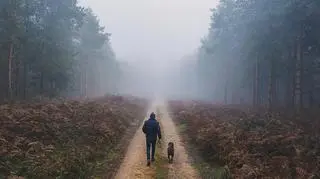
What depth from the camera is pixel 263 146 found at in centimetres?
1802

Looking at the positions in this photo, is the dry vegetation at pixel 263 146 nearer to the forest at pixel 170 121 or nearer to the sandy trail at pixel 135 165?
the forest at pixel 170 121

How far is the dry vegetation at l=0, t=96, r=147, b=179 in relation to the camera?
14242mm

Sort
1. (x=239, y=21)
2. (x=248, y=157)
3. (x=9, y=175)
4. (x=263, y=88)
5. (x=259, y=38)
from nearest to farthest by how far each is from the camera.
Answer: (x=9, y=175) → (x=248, y=157) → (x=259, y=38) → (x=239, y=21) → (x=263, y=88)

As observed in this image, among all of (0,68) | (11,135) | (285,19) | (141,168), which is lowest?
(141,168)

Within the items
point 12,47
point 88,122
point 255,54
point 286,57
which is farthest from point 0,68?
point 286,57

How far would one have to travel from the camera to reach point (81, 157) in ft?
53.2

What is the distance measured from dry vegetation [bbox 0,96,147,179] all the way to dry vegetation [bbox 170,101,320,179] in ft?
14.0

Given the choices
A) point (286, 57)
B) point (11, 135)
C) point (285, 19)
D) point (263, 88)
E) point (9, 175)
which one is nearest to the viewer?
point (9, 175)

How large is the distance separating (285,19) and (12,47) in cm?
2166

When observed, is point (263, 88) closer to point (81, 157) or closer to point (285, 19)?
point (285, 19)

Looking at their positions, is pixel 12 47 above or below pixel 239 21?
below

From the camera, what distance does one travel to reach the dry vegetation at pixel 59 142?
46.7 ft

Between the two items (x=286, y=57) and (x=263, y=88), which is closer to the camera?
(x=286, y=57)

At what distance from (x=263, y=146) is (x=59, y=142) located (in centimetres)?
874
